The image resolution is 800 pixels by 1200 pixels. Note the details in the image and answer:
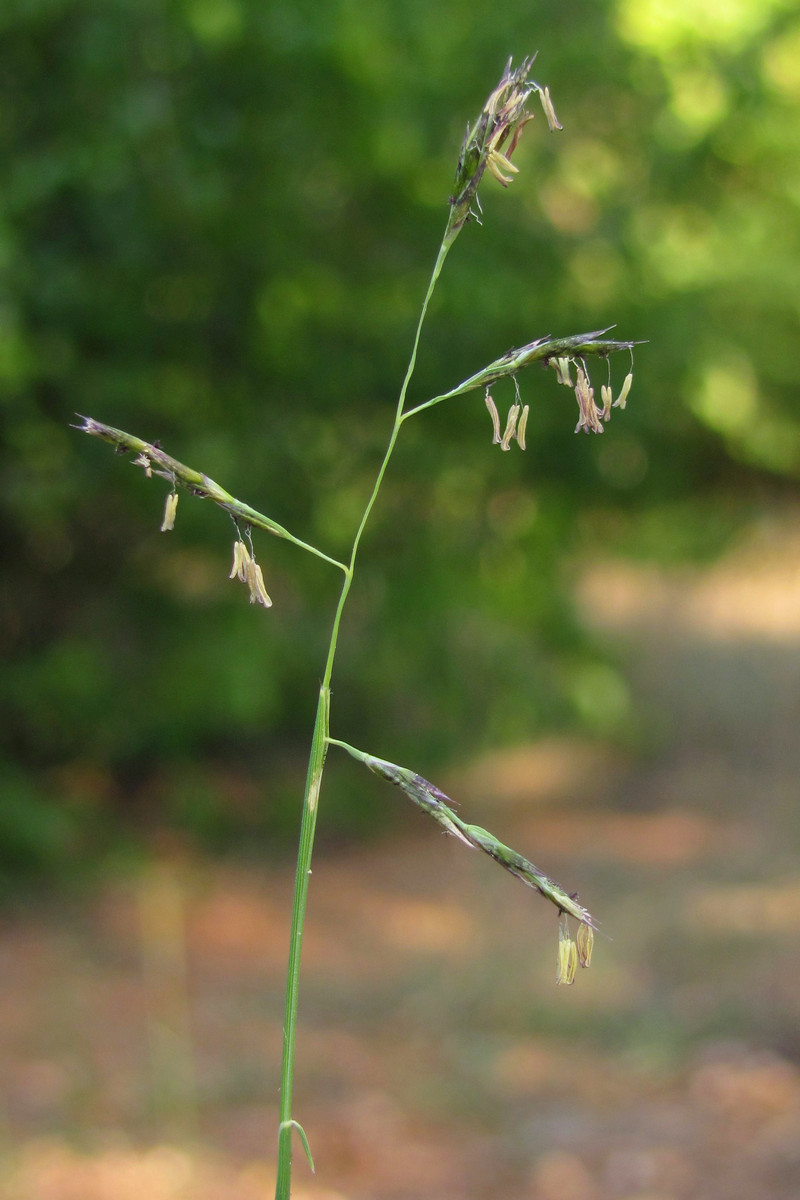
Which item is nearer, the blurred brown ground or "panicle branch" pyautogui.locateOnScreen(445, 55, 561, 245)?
"panicle branch" pyautogui.locateOnScreen(445, 55, 561, 245)

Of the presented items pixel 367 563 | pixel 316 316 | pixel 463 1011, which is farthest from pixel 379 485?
pixel 367 563

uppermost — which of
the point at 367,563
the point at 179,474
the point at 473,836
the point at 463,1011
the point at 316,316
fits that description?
the point at 316,316

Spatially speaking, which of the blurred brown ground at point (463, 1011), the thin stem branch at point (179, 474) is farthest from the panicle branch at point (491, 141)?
the blurred brown ground at point (463, 1011)

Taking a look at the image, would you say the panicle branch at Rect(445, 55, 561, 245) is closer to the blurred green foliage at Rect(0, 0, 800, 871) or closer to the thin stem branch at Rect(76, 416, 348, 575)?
the thin stem branch at Rect(76, 416, 348, 575)

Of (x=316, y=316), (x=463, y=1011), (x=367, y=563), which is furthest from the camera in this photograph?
(x=367, y=563)

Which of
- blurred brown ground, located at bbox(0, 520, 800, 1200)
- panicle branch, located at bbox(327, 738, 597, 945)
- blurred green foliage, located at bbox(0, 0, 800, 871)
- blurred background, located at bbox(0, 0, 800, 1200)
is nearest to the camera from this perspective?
panicle branch, located at bbox(327, 738, 597, 945)

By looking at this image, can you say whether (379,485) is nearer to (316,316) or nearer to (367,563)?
(316,316)

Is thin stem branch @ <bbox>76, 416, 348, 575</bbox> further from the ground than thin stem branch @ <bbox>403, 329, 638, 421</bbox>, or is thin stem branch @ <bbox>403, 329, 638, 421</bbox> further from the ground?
thin stem branch @ <bbox>403, 329, 638, 421</bbox>

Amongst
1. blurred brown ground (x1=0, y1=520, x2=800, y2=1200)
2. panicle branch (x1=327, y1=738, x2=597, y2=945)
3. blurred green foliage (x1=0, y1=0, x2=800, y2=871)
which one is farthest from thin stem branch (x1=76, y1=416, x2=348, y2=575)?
blurred green foliage (x1=0, y1=0, x2=800, y2=871)
